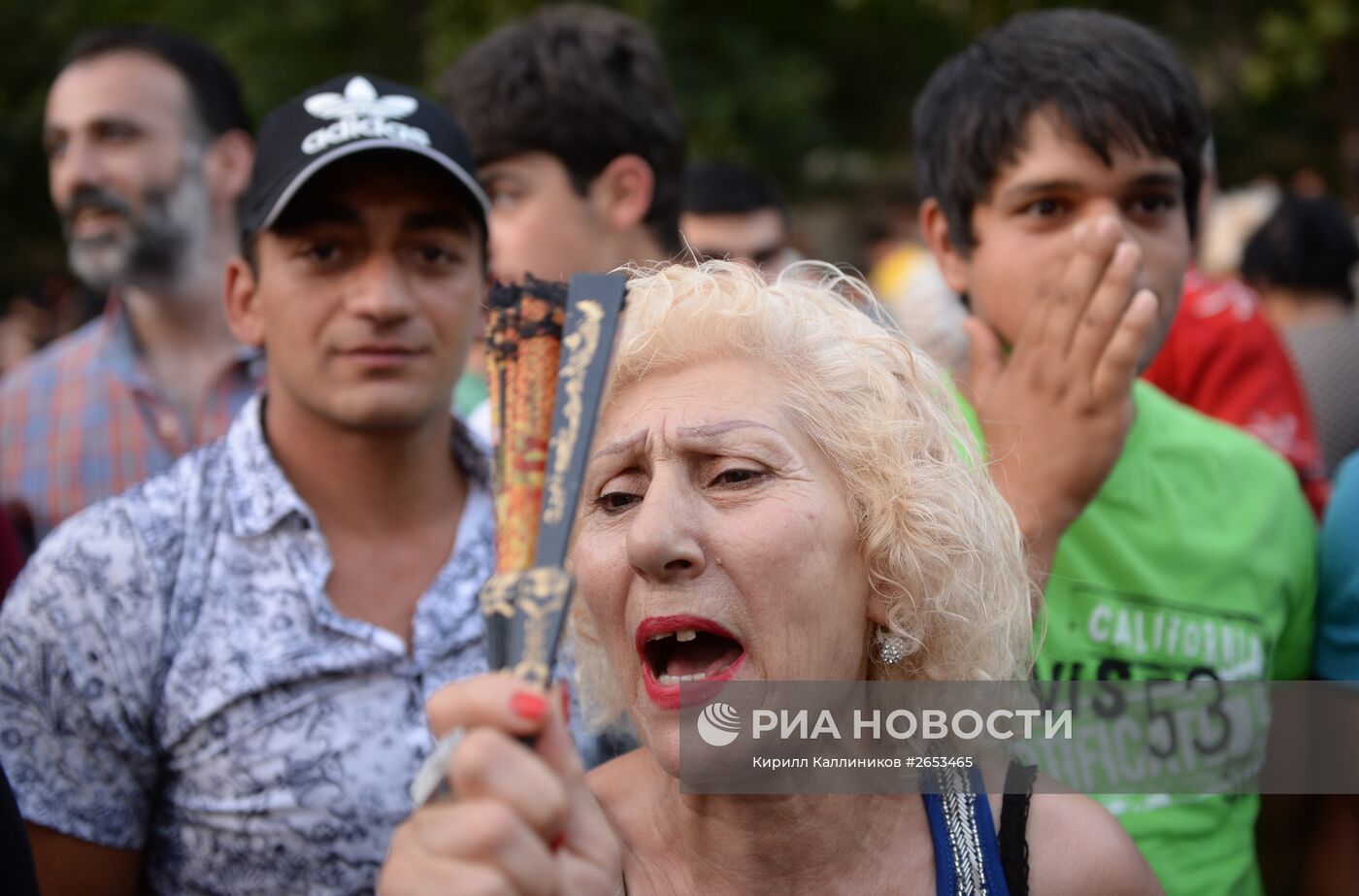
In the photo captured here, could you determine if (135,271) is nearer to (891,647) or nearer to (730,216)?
(730,216)

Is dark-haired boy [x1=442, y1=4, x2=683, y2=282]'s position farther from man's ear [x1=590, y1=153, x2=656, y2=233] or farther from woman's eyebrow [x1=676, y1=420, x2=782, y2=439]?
woman's eyebrow [x1=676, y1=420, x2=782, y2=439]

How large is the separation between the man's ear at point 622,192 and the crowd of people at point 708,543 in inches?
36.5

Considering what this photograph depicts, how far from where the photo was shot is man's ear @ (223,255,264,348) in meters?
2.76

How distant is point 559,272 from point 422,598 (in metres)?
1.32

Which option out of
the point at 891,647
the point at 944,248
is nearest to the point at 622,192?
the point at 944,248

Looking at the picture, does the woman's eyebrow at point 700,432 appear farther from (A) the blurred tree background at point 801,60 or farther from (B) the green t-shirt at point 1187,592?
(A) the blurred tree background at point 801,60

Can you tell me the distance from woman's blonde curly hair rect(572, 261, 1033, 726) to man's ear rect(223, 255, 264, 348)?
0.96 metres

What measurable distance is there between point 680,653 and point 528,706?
68 cm

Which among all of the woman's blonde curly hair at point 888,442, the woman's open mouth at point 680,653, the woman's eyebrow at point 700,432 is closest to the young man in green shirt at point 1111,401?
the woman's blonde curly hair at point 888,442

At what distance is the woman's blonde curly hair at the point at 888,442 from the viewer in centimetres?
203

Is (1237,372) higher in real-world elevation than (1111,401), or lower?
higher

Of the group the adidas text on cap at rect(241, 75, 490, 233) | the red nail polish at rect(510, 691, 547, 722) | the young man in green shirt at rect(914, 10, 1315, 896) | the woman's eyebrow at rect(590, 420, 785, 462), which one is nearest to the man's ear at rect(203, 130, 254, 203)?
the adidas text on cap at rect(241, 75, 490, 233)

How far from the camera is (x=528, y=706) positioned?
1288 millimetres

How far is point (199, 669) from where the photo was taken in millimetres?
Result: 2299
